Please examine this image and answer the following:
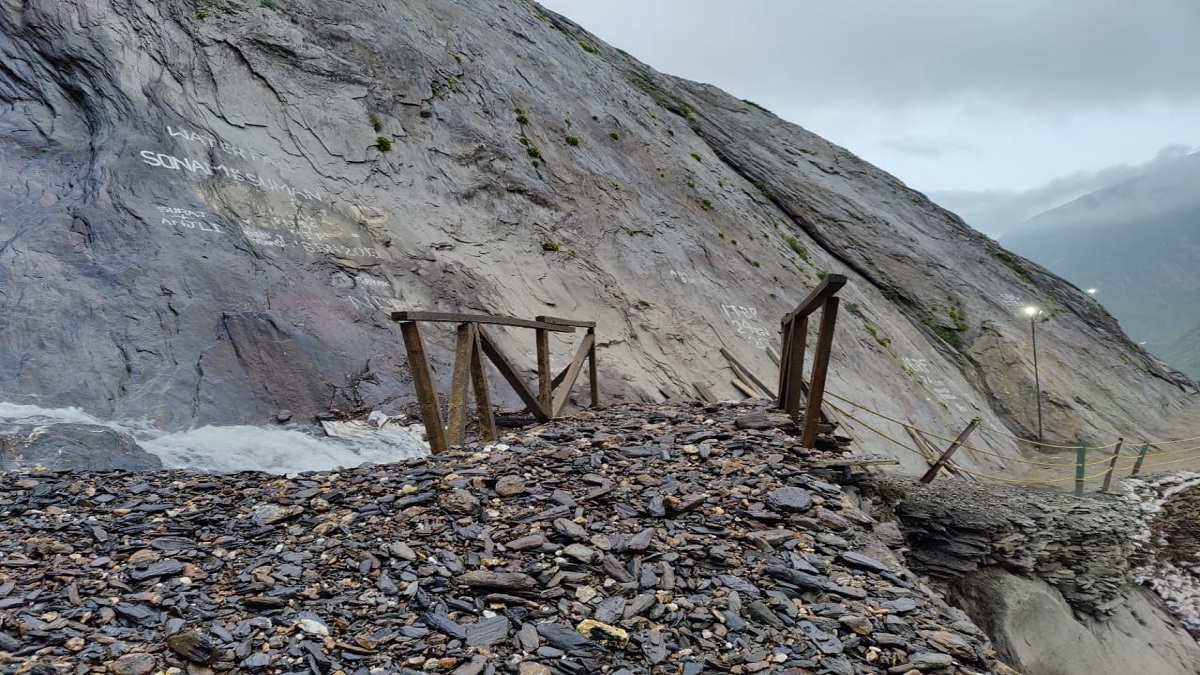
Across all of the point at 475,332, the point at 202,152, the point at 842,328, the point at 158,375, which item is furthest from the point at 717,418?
the point at 842,328

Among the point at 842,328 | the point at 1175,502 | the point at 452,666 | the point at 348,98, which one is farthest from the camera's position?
the point at 842,328

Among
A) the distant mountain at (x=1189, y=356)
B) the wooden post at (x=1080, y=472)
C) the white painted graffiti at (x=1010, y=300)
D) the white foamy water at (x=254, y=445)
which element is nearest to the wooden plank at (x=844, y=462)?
the white foamy water at (x=254, y=445)

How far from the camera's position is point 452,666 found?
309cm

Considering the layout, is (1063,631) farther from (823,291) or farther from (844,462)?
(823,291)

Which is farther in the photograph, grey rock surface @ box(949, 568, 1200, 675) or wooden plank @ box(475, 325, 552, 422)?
grey rock surface @ box(949, 568, 1200, 675)

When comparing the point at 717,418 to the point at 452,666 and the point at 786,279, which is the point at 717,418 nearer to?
the point at 452,666

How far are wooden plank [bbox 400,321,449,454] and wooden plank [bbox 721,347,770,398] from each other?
32.1 ft

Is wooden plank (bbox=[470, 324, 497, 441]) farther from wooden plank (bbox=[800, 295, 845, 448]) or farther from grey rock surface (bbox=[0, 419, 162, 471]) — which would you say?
wooden plank (bbox=[800, 295, 845, 448])

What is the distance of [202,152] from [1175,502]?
24614 mm

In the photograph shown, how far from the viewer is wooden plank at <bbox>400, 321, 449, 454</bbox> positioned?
6297 millimetres

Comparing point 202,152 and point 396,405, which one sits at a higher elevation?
point 202,152

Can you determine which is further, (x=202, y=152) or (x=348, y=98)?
(x=348, y=98)

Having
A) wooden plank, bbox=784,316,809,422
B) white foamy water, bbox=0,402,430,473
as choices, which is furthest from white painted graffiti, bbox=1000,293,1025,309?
white foamy water, bbox=0,402,430,473

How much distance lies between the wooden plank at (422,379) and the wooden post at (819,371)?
3.85m
